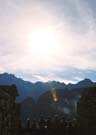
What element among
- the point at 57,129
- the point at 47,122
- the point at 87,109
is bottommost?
the point at 57,129

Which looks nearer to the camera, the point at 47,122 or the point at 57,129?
the point at 57,129

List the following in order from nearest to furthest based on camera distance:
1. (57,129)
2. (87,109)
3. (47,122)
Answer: (57,129) → (47,122) → (87,109)

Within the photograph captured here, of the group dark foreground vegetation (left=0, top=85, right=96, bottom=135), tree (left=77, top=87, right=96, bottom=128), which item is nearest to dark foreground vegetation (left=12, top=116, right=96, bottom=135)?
dark foreground vegetation (left=0, top=85, right=96, bottom=135)

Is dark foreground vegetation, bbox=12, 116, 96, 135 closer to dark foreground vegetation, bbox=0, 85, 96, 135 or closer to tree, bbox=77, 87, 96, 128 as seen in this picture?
dark foreground vegetation, bbox=0, 85, 96, 135

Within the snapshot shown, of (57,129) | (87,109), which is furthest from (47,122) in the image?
(87,109)

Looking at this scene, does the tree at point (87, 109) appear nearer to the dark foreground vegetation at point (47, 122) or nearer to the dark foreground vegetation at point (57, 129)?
the dark foreground vegetation at point (47, 122)

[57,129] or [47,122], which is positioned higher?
[47,122]

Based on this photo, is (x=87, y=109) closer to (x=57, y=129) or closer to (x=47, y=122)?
(x=57, y=129)

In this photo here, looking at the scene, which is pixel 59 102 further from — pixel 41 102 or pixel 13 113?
pixel 13 113

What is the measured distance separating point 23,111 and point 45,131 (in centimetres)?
6828

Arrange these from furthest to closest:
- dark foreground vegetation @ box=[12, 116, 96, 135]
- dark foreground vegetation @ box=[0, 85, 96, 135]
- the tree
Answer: the tree, dark foreground vegetation @ box=[12, 116, 96, 135], dark foreground vegetation @ box=[0, 85, 96, 135]

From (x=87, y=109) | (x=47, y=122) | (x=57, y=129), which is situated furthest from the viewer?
(x=87, y=109)

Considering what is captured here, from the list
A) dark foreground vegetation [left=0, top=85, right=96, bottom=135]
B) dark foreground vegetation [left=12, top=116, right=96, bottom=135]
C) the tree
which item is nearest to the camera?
dark foreground vegetation [left=0, top=85, right=96, bottom=135]

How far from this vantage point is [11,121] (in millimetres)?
57875
